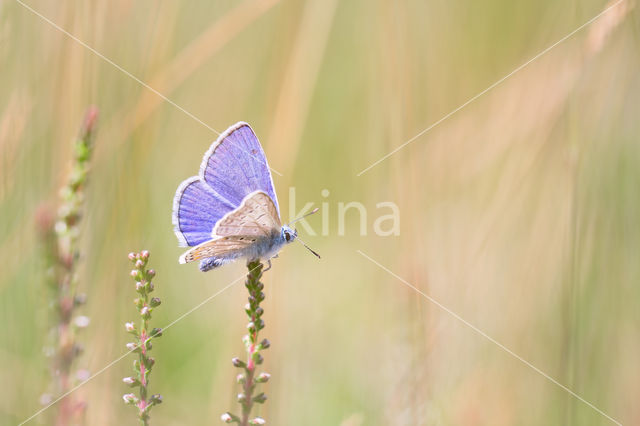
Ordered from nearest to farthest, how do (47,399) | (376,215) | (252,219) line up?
(47,399) < (252,219) < (376,215)

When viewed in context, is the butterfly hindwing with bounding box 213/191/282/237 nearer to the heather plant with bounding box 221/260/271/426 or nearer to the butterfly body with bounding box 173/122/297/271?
the butterfly body with bounding box 173/122/297/271

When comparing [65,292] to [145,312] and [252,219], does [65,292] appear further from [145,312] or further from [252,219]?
[252,219]

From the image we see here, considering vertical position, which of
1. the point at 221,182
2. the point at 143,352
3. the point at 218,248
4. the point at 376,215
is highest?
the point at 376,215

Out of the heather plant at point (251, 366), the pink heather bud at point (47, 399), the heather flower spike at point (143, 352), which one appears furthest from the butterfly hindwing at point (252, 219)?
the pink heather bud at point (47, 399)

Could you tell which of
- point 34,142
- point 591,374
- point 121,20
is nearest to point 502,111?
point 591,374

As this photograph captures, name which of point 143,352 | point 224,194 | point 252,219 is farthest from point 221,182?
point 143,352

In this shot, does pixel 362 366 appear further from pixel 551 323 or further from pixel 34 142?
pixel 34 142

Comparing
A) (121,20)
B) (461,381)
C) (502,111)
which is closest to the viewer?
(461,381)

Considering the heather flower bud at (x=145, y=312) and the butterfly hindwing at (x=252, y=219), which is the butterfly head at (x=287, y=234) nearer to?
the butterfly hindwing at (x=252, y=219)
